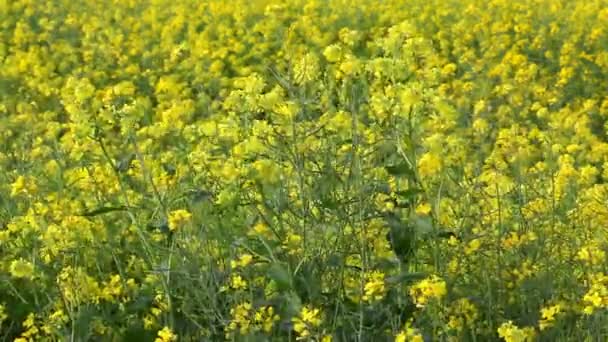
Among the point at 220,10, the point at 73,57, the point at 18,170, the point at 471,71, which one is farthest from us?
the point at 220,10

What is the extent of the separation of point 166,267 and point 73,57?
4.99 meters

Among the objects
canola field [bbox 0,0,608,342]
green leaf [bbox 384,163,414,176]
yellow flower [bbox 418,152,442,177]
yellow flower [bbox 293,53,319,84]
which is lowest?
canola field [bbox 0,0,608,342]

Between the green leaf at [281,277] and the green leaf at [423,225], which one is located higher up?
the green leaf at [423,225]

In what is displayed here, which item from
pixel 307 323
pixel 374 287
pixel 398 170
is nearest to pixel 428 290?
pixel 374 287

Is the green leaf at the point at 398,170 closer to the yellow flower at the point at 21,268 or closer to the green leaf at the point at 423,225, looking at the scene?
the green leaf at the point at 423,225

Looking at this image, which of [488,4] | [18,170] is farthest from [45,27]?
[18,170]

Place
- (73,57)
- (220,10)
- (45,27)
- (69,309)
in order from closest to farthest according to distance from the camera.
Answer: (69,309), (73,57), (45,27), (220,10)

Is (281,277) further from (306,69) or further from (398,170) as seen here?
(306,69)

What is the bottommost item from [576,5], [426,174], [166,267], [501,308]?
[576,5]

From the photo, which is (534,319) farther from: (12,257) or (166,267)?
(12,257)

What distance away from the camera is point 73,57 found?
784 cm

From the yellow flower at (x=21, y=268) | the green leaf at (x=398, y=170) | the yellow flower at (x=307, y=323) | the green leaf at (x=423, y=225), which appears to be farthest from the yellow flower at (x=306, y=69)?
the yellow flower at (x=21, y=268)

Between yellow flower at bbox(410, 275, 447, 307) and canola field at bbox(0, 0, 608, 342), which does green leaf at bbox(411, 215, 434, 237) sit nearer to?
canola field at bbox(0, 0, 608, 342)

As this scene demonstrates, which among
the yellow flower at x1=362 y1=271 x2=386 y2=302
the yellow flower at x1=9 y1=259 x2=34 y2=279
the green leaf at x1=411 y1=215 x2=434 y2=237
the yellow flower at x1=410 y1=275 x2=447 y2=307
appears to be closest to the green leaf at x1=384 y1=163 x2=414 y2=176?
the green leaf at x1=411 y1=215 x2=434 y2=237
